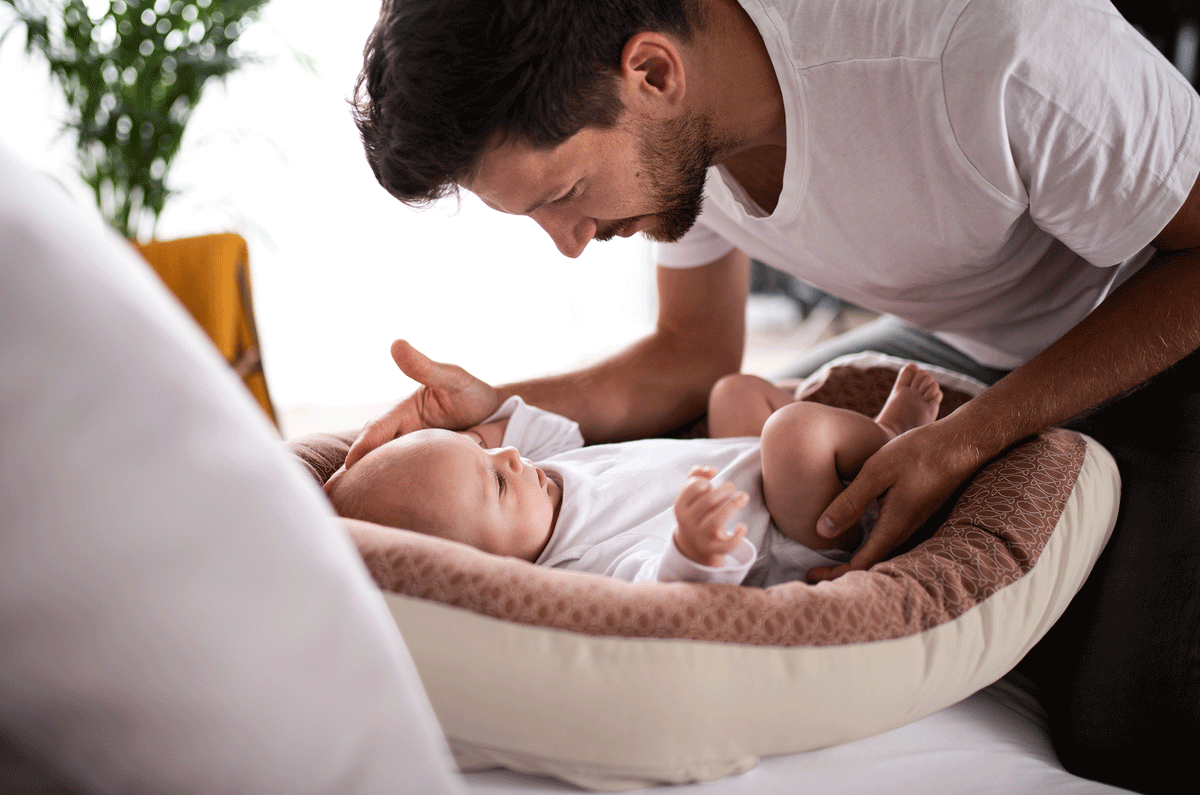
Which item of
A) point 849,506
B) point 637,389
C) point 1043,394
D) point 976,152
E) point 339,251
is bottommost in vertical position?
point 339,251

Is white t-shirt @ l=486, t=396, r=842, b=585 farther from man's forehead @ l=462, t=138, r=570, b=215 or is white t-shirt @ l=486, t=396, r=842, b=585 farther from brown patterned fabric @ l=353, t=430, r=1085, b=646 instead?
man's forehead @ l=462, t=138, r=570, b=215

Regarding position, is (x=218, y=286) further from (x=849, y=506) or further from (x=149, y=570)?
(x=149, y=570)

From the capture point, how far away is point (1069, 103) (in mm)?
916

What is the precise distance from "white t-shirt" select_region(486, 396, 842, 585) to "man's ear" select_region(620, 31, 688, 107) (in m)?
0.52

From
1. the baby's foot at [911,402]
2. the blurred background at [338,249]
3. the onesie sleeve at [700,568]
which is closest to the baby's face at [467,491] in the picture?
the onesie sleeve at [700,568]

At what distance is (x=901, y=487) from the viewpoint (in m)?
0.92

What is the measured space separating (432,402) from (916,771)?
0.83 m

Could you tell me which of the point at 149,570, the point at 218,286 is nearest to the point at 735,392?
the point at 149,570

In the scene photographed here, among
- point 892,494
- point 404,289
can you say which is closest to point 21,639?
point 892,494

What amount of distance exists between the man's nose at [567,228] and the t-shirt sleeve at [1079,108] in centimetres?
51

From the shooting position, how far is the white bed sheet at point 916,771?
67 centimetres

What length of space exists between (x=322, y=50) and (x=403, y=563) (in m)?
3.27

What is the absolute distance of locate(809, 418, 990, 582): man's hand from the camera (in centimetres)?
92

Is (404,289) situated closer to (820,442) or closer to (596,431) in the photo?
(596,431)
